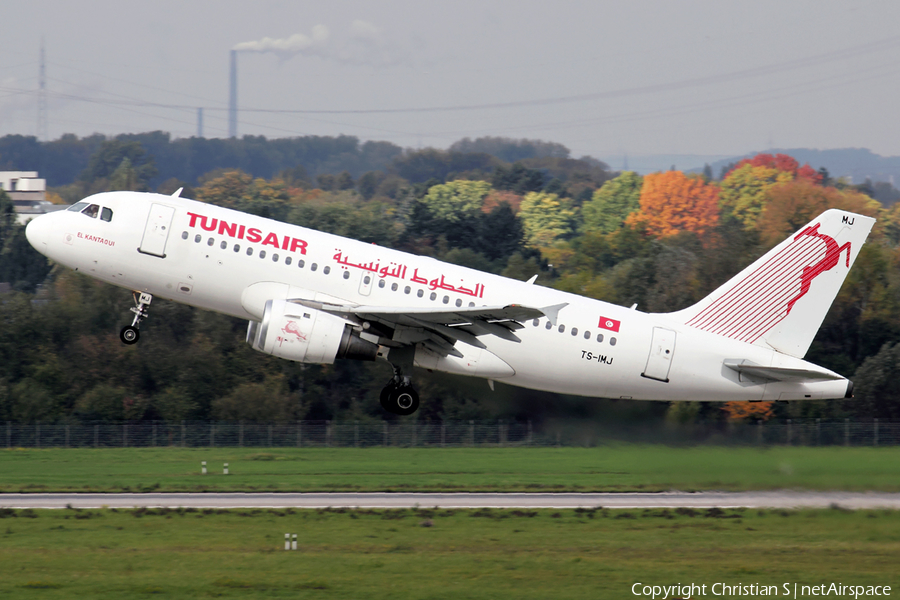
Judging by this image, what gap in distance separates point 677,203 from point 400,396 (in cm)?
16032

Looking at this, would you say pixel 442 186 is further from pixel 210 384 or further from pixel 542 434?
pixel 542 434

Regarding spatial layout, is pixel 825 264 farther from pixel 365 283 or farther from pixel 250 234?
pixel 250 234

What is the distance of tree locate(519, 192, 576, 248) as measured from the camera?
176500 mm

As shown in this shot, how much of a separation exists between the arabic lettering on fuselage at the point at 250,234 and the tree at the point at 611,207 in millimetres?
149359

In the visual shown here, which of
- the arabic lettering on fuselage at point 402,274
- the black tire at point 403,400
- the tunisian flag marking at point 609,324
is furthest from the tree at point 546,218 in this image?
the arabic lettering on fuselage at point 402,274

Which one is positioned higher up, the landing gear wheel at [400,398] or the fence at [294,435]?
the landing gear wheel at [400,398]

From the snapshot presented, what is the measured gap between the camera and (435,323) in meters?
29.5

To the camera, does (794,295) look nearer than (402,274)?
No

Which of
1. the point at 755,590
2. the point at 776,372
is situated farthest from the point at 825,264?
the point at 755,590

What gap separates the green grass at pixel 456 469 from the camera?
29906 millimetres

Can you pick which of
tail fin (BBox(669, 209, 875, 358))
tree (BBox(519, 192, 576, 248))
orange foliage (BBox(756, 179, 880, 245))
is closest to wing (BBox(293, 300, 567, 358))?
tail fin (BBox(669, 209, 875, 358))

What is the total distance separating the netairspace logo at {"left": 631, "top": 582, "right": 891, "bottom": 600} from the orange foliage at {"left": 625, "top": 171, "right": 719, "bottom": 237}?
507 feet

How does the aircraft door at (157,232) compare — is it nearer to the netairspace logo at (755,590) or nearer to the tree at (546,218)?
the netairspace logo at (755,590)

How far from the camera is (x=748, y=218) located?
155250 millimetres
